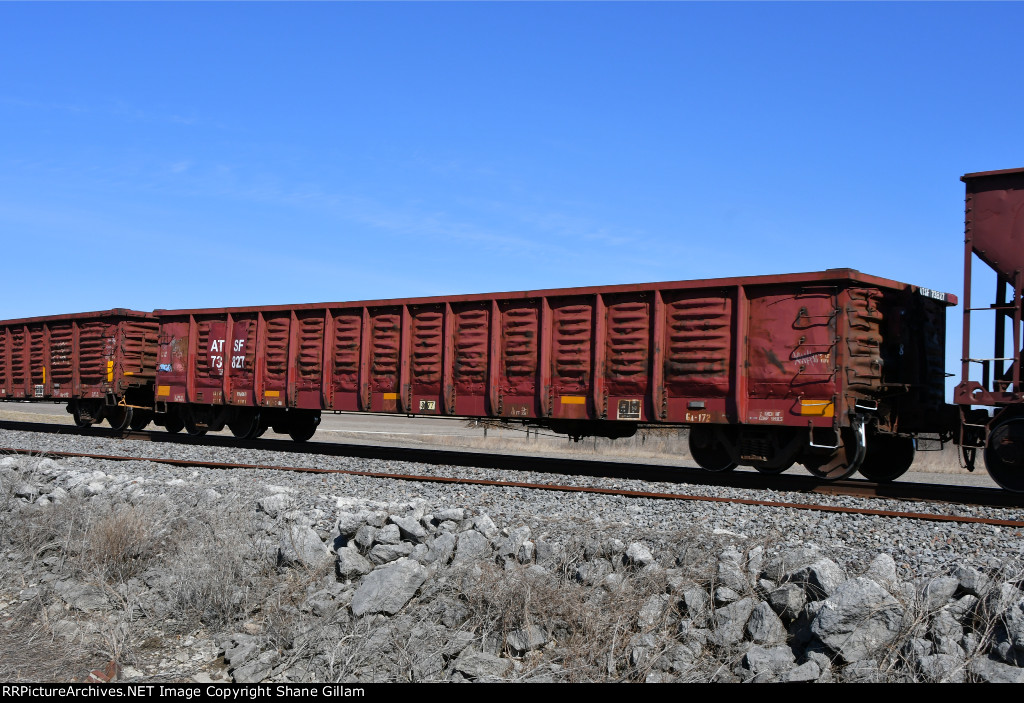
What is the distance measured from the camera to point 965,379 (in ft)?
32.6

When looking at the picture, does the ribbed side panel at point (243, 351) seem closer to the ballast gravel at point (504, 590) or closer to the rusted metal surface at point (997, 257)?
the ballast gravel at point (504, 590)

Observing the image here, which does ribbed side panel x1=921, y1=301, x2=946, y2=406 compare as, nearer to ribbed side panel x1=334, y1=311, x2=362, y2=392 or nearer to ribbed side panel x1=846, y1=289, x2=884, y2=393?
ribbed side panel x1=846, y1=289, x2=884, y2=393

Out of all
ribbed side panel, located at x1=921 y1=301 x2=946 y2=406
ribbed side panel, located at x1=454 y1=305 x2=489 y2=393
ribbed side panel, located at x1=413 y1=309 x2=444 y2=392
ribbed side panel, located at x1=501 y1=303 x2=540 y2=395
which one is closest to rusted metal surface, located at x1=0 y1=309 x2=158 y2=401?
ribbed side panel, located at x1=413 y1=309 x2=444 y2=392

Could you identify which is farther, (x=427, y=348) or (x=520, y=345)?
(x=427, y=348)

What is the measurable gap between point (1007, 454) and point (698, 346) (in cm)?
413

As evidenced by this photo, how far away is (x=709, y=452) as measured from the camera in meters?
12.5

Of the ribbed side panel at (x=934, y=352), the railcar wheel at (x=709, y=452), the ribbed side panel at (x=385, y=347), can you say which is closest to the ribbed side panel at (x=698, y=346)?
the railcar wheel at (x=709, y=452)

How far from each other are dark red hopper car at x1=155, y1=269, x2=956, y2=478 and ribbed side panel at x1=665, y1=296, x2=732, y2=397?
20 millimetres

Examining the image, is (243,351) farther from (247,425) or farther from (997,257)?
(997,257)

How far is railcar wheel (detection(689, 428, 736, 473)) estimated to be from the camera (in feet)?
40.7

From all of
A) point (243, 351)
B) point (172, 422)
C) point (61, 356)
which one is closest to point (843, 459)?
point (243, 351)

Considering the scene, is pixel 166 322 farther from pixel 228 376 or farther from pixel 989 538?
pixel 989 538
